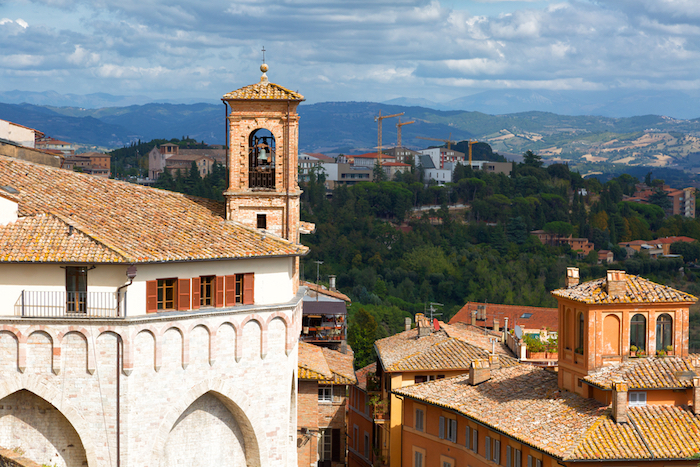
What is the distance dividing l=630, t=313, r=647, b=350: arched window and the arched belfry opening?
12335mm

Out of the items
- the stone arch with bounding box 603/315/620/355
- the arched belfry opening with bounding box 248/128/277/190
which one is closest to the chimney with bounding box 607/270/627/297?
the stone arch with bounding box 603/315/620/355

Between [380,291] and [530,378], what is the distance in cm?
10528

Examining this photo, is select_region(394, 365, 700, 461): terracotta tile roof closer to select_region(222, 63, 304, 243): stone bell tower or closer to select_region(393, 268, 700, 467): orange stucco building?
select_region(393, 268, 700, 467): orange stucco building

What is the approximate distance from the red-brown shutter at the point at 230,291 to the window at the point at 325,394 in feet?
49.6

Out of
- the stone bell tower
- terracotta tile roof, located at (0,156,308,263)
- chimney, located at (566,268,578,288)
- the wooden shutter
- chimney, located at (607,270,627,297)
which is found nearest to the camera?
terracotta tile roof, located at (0,156,308,263)

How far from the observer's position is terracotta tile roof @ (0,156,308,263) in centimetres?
2548

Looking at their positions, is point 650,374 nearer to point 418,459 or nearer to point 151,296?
point 418,459

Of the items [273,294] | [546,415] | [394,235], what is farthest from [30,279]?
[394,235]

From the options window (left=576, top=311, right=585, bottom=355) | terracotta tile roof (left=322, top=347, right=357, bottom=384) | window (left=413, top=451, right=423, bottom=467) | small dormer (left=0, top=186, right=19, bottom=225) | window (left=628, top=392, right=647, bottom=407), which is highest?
small dormer (left=0, top=186, right=19, bottom=225)

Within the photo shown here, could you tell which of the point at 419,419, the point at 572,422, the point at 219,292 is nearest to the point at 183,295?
the point at 219,292

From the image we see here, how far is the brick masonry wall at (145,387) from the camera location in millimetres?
25344

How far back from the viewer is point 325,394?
4228cm

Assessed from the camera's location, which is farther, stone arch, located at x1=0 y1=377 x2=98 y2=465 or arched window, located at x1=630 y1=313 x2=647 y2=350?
arched window, located at x1=630 y1=313 x2=647 y2=350

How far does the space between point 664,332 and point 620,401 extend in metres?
5.10
